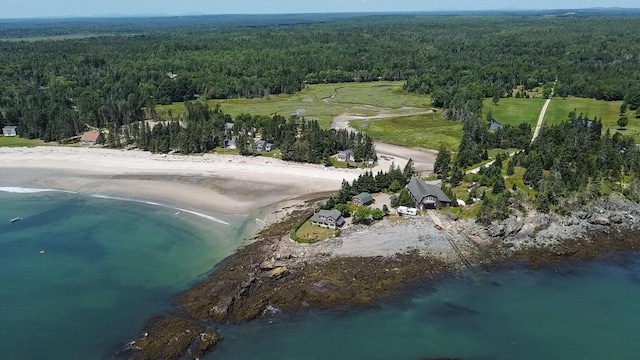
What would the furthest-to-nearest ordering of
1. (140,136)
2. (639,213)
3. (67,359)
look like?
(140,136) < (639,213) < (67,359)

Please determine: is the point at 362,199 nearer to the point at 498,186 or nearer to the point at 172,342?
the point at 498,186

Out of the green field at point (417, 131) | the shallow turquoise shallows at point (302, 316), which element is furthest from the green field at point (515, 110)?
the shallow turquoise shallows at point (302, 316)

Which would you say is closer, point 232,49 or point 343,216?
point 343,216

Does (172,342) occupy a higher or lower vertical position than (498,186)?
lower

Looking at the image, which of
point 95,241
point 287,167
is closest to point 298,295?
point 95,241

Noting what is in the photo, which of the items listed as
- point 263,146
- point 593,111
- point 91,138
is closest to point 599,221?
point 263,146

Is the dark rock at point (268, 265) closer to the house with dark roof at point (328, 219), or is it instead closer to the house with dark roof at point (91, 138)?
the house with dark roof at point (328, 219)

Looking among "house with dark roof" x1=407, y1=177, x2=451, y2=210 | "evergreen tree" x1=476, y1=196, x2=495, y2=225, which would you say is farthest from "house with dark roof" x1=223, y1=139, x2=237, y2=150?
"evergreen tree" x1=476, y1=196, x2=495, y2=225

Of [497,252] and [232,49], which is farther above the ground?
[232,49]

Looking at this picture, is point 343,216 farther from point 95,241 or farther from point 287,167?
point 95,241
